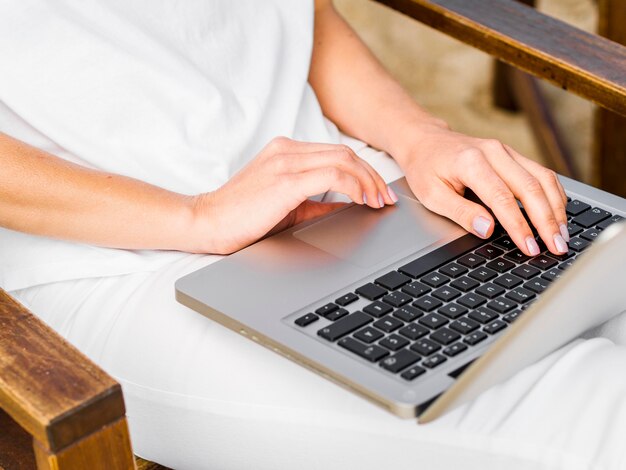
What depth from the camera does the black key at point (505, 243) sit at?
0.97 meters

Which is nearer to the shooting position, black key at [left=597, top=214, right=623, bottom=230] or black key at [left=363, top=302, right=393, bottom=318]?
black key at [left=363, top=302, right=393, bottom=318]

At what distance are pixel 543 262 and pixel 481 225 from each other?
69 mm

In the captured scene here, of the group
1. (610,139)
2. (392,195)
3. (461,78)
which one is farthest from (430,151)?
(461,78)

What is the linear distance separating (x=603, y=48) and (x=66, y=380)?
0.72 metres

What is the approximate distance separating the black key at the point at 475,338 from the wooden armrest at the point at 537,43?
0.40 meters

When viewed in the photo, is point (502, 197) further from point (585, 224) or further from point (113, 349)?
point (113, 349)

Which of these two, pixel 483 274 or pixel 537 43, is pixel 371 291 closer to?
pixel 483 274

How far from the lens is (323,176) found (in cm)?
95

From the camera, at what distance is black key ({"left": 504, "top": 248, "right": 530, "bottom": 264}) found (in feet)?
3.12

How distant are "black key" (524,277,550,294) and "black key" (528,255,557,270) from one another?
0.07 feet

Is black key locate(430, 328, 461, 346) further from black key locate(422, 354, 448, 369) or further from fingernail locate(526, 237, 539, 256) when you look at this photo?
fingernail locate(526, 237, 539, 256)

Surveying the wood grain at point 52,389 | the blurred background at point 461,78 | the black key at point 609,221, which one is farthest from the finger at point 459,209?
the blurred background at point 461,78

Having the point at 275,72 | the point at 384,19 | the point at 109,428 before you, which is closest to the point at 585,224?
the point at 275,72

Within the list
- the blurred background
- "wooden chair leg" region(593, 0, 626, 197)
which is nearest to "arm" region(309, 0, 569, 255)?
"wooden chair leg" region(593, 0, 626, 197)
